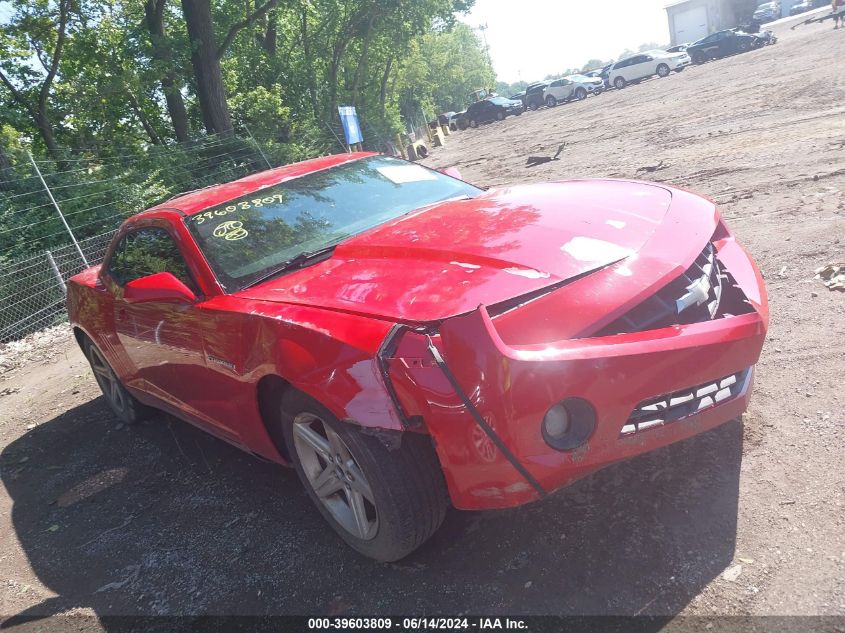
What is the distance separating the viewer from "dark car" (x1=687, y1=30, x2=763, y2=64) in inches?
1378

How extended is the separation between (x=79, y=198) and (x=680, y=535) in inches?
468

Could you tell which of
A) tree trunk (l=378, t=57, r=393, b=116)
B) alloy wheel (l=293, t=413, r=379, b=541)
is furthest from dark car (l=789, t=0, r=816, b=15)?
alloy wheel (l=293, t=413, r=379, b=541)

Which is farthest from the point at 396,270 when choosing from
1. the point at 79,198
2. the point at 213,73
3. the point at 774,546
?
the point at 213,73

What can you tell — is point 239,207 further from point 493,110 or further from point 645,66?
point 493,110

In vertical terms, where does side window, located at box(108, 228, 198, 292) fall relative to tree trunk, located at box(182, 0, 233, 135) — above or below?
below

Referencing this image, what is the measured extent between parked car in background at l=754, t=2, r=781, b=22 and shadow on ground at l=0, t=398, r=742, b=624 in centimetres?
6116

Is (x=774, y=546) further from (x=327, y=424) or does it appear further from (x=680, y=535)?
(x=327, y=424)

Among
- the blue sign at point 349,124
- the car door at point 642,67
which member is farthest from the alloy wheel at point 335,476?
the car door at point 642,67

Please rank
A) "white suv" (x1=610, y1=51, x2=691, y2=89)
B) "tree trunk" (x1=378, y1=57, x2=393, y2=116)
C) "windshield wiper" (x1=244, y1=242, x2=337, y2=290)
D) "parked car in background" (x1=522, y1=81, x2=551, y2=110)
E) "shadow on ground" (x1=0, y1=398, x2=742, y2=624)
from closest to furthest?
"shadow on ground" (x1=0, y1=398, x2=742, y2=624) < "windshield wiper" (x1=244, y1=242, x2=337, y2=290) < "tree trunk" (x1=378, y1=57, x2=393, y2=116) < "white suv" (x1=610, y1=51, x2=691, y2=89) < "parked car in background" (x1=522, y1=81, x2=551, y2=110)

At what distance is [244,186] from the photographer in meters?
3.92

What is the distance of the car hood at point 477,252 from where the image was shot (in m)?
2.36

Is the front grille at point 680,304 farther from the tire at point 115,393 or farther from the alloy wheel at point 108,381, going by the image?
the alloy wheel at point 108,381

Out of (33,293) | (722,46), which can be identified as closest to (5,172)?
(33,293)

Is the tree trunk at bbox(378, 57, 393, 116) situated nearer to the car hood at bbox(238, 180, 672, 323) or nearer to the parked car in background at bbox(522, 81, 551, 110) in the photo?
the parked car in background at bbox(522, 81, 551, 110)
